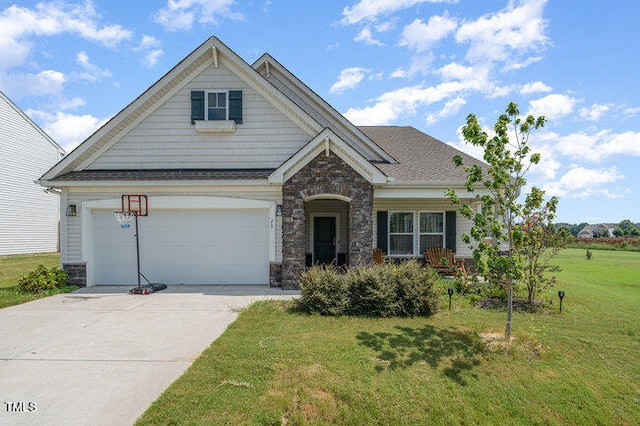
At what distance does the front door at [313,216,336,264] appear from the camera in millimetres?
13320

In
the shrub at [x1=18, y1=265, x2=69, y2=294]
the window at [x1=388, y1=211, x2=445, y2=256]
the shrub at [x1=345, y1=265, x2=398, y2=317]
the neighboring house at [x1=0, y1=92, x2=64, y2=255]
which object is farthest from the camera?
the neighboring house at [x1=0, y1=92, x2=64, y2=255]

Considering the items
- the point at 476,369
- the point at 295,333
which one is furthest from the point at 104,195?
the point at 476,369

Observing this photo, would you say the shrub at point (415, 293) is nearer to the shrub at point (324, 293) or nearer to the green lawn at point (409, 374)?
the green lawn at point (409, 374)

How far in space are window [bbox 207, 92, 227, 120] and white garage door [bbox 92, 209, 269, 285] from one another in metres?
3.23

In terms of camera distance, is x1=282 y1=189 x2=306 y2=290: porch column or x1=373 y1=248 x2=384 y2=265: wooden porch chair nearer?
x1=282 y1=189 x2=306 y2=290: porch column

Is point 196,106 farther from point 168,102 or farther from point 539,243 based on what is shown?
point 539,243

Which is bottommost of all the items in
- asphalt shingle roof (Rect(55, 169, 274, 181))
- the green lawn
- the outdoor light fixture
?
the green lawn

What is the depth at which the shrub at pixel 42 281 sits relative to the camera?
9.51 m

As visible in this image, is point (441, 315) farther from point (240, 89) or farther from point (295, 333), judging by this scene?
point (240, 89)

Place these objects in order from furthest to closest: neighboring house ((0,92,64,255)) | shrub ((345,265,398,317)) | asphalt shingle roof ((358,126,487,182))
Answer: neighboring house ((0,92,64,255)) → asphalt shingle roof ((358,126,487,182)) → shrub ((345,265,398,317))

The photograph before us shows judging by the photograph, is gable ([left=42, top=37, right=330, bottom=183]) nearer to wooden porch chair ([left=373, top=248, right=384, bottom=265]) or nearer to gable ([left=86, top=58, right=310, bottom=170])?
gable ([left=86, top=58, right=310, bottom=170])

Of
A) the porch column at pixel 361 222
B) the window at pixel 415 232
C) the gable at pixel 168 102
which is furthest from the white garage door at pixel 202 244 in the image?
the window at pixel 415 232

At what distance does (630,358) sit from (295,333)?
219 inches

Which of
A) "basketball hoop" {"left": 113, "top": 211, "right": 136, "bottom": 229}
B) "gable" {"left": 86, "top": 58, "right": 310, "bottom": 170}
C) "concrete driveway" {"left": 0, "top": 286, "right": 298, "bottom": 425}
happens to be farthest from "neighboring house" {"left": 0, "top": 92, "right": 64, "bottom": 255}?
"concrete driveway" {"left": 0, "top": 286, "right": 298, "bottom": 425}
